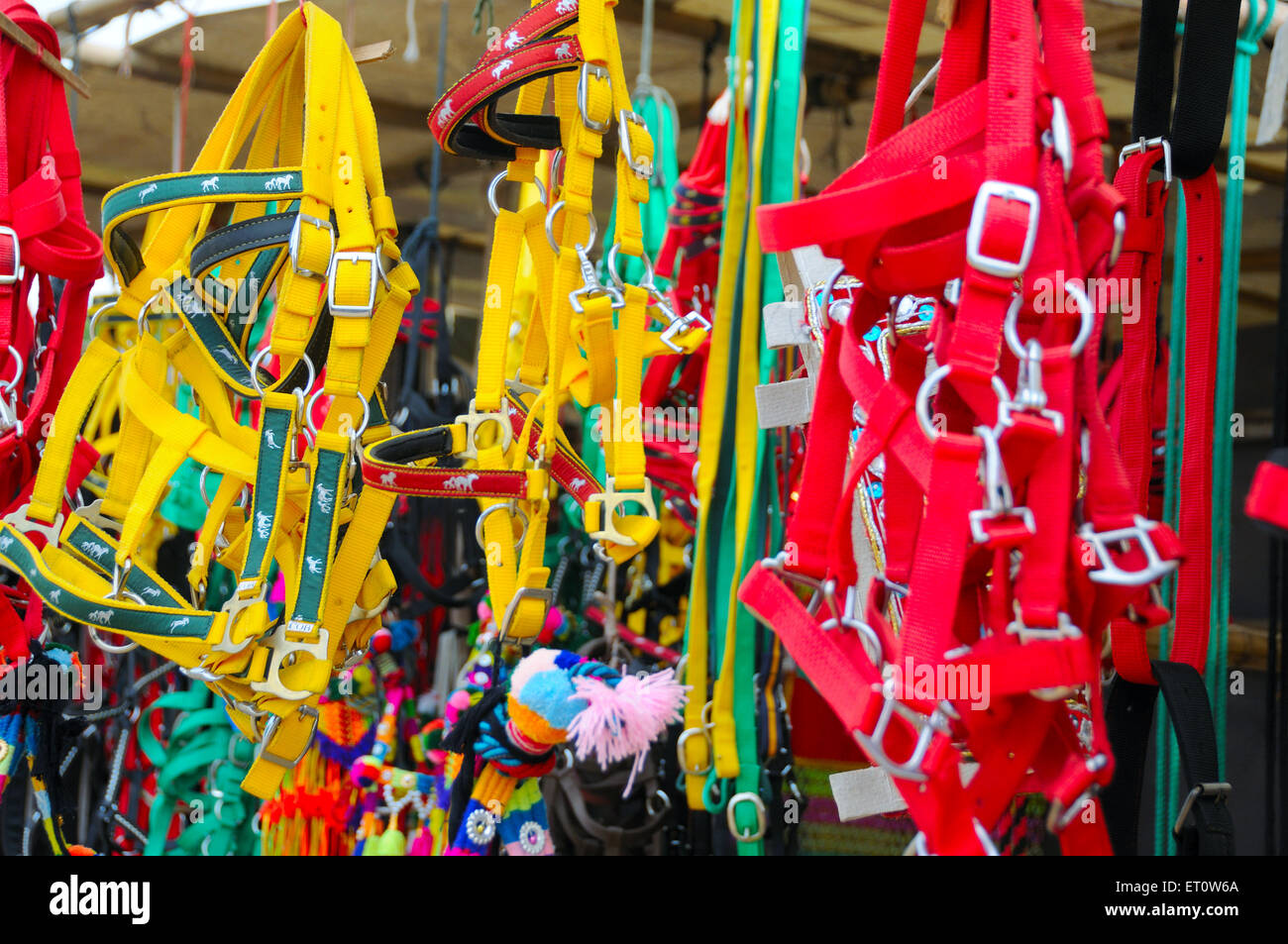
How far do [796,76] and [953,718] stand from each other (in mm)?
1253

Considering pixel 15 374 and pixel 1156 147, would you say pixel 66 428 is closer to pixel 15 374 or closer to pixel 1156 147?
pixel 15 374

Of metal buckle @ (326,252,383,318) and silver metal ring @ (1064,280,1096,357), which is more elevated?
metal buckle @ (326,252,383,318)

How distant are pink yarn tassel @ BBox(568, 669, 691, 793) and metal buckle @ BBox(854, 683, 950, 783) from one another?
0.79 metres

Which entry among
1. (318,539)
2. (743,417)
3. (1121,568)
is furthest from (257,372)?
(1121,568)

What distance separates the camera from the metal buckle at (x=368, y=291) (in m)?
1.81

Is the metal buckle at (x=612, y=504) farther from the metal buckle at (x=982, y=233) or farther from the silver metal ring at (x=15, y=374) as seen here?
the silver metal ring at (x=15, y=374)

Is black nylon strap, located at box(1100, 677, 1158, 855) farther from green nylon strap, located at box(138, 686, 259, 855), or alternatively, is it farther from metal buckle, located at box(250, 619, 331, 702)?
green nylon strap, located at box(138, 686, 259, 855)

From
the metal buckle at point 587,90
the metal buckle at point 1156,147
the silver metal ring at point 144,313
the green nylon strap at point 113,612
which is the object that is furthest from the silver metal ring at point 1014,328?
the silver metal ring at point 144,313

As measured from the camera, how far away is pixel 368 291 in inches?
71.8

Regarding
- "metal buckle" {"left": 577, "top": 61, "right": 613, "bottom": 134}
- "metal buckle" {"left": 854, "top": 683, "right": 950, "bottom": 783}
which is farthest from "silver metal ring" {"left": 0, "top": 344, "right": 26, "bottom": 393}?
"metal buckle" {"left": 854, "top": 683, "right": 950, "bottom": 783}

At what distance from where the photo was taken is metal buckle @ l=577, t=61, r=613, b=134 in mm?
1816
